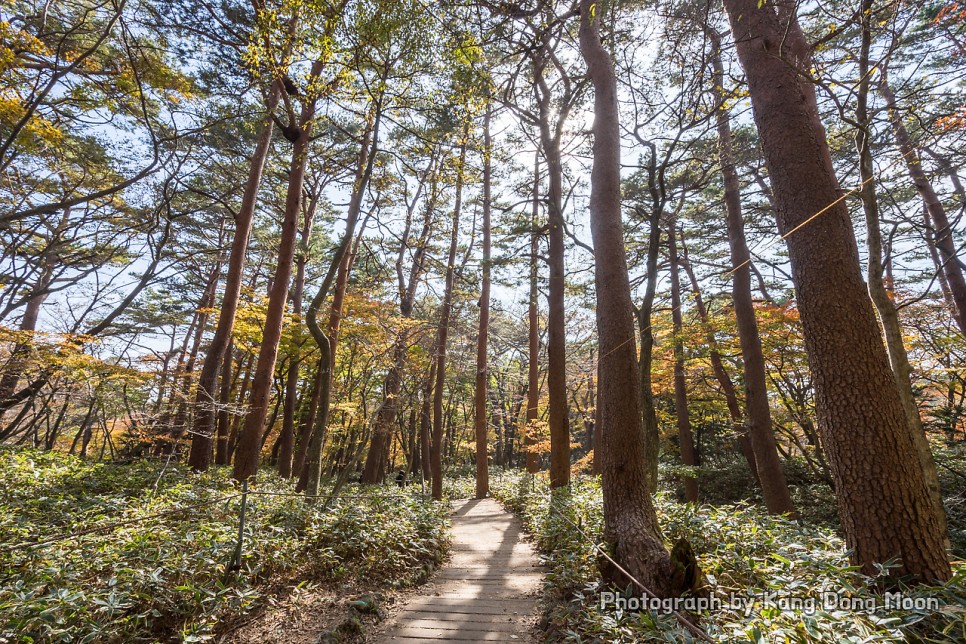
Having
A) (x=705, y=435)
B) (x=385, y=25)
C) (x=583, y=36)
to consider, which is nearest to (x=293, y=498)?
(x=385, y=25)

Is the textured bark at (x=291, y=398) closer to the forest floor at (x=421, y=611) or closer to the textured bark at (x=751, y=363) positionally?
the forest floor at (x=421, y=611)

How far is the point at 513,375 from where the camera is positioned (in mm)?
22594

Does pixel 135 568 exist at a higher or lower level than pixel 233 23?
lower

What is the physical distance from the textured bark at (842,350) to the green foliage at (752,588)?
26 cm

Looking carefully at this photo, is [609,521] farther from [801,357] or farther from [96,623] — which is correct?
[801,357]

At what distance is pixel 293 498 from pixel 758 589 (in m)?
5.90

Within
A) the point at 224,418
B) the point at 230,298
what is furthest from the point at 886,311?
the point at 224,418

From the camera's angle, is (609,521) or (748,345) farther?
(748,345)

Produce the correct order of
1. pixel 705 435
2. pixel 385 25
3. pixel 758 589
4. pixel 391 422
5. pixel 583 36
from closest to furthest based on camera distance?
pixel 758 589 < pixel 385 25 < pixel 583 36 < pixel 391 422 < pixel 705 435

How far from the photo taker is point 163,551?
3.36 m

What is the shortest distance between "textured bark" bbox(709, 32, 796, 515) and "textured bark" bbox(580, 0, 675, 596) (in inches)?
89.3

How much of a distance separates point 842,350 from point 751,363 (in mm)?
4765

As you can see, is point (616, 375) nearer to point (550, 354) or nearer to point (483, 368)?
point (550, 354)

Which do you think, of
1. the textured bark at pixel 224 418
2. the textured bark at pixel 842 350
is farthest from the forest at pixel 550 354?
the textured bark at pixel 224 418
